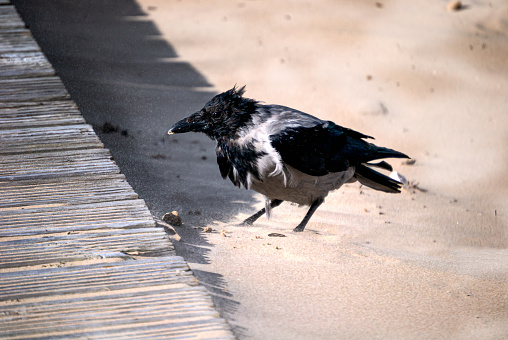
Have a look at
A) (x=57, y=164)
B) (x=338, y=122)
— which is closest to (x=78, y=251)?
(x=57, y=164)

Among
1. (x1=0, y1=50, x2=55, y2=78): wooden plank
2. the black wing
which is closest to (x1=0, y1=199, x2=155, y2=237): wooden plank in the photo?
the black wing

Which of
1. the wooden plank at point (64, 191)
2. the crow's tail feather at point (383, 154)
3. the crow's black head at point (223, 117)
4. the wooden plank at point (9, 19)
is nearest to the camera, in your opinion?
the wooden plank at point (64, 191)

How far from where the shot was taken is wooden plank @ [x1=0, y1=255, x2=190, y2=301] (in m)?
2.66

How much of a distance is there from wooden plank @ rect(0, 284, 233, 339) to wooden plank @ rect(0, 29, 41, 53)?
3742 millimetres

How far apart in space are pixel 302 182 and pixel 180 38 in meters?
5.24

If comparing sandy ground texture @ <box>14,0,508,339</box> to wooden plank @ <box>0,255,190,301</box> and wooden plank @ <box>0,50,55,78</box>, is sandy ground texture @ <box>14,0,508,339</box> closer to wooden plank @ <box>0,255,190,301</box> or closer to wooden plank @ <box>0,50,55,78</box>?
wooden plank @ <box>0,255,190,301</box>

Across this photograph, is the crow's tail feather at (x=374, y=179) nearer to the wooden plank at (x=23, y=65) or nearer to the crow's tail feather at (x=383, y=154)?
the crow's tail feather at (x=383, y=154)

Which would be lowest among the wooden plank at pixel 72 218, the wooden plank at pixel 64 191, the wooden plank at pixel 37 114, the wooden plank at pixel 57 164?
the wooden plank at pixel 37 114

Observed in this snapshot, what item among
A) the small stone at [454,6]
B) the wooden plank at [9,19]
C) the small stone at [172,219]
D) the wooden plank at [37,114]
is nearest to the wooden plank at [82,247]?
the small stone at [172,219]

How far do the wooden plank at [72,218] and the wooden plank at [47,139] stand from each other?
84cm

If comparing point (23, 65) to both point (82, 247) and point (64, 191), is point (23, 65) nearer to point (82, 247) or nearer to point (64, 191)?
point (64, 191)

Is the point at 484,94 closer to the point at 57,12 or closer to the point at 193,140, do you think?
the point at 193,140

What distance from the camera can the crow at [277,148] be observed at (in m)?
4.14

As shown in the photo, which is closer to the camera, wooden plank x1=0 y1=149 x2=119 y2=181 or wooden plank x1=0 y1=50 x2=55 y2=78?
wooden plank x1=0 y1=149 x2=119 y2=181
